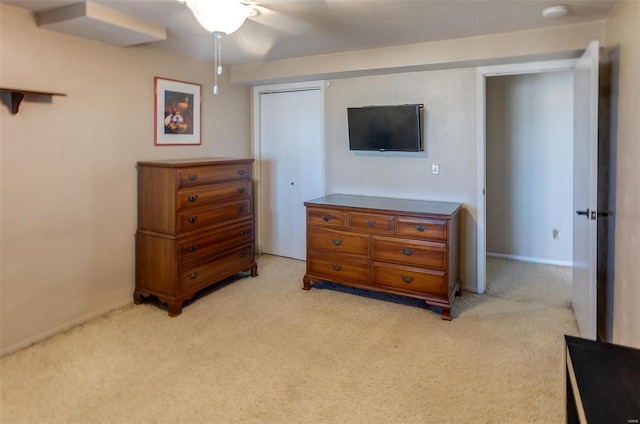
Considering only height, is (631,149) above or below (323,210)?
above

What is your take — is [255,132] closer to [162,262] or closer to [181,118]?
[181,118]

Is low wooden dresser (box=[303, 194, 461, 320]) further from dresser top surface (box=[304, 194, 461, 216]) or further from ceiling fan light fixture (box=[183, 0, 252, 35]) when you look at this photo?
ceiling fan light fixture (box=[183, 0, 252, 35])

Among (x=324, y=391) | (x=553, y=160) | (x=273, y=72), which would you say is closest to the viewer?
(x=324, y=391)

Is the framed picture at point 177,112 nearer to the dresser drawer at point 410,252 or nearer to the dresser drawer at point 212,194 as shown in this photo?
the dresser drawer at point 212,194

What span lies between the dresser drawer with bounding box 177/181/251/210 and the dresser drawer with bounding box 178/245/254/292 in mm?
527

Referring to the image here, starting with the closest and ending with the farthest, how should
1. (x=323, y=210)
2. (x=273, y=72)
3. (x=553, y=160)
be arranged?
1. (x=323, y=210)
2. (x=273, y=72)
3. (x=553, y=160)

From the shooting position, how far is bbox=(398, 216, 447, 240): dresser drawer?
10.7ft

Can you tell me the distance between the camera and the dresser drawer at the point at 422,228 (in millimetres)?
3256

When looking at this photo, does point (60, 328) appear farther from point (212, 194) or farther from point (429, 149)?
point (429, 149)

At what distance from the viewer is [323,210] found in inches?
148

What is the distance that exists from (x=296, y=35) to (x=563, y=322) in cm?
305

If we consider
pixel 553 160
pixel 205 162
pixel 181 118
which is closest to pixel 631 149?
pixel 553 160

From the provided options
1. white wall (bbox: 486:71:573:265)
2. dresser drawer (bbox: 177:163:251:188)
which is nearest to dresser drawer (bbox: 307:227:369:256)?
dresser drawer (bbox: 177:163:251:188)

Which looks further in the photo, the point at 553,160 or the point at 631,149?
the point at 553,160
